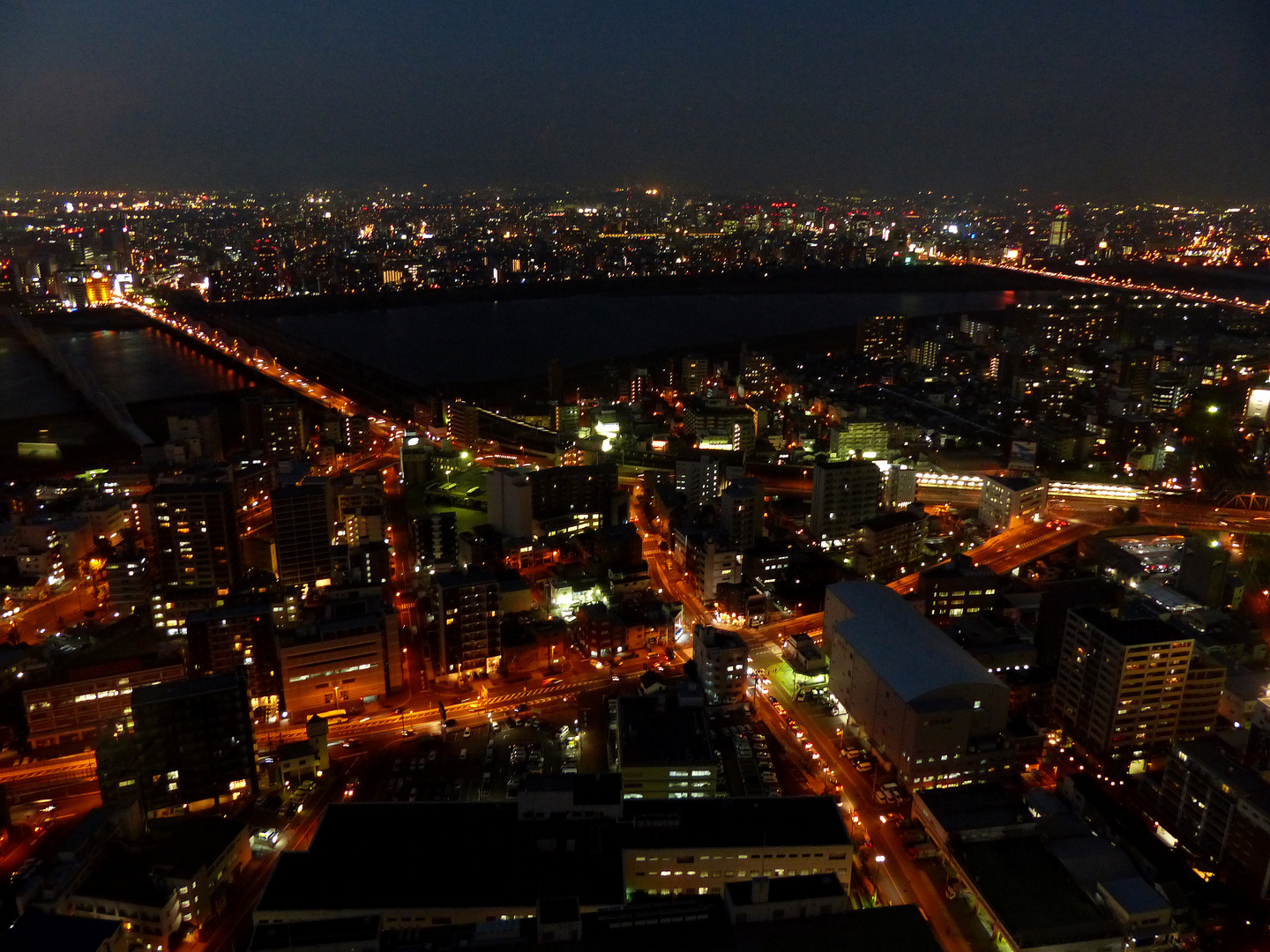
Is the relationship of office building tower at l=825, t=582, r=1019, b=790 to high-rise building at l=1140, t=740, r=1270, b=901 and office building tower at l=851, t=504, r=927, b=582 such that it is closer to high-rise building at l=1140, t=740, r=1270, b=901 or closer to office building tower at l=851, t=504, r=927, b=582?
high-rise building at l=1140, t=740, r=1270, b=901

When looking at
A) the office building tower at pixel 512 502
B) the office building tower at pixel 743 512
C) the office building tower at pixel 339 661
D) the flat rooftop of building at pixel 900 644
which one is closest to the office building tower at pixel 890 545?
the office building tower at pixel 743 512

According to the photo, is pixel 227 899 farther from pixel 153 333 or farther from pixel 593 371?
pixel 153 333

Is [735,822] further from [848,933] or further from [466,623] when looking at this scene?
[466,623]

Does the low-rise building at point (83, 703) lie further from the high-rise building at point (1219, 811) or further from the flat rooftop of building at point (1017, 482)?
the flat rooftop of building at point (1017, 482)

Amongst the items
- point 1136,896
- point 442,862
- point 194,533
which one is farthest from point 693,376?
point 1136,896

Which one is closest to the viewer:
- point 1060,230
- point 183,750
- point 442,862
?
point 442,862

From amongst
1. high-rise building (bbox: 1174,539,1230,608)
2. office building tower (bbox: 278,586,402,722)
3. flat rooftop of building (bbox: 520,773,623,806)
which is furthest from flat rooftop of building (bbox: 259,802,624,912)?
high-rise building (bbox: 1174,539,1230,608)
